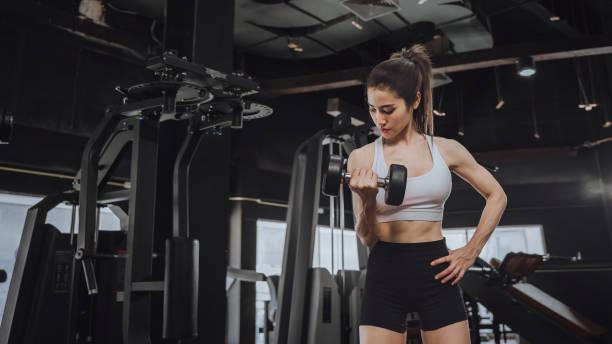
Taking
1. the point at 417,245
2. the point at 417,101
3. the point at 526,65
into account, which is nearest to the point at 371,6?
the point at 526,65

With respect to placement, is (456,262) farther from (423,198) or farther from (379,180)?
(379,180)

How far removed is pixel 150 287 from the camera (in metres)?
2.76

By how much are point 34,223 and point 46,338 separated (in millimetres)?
784

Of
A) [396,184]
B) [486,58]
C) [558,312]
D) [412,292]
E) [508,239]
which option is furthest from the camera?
[508,239]

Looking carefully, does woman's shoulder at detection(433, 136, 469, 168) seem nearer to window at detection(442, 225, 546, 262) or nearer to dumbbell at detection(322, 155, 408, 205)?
dumbbell at detection(322, 155, 408, 205)

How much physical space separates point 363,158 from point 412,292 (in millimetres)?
449

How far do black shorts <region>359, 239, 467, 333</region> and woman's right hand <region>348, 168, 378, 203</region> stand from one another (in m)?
0.23

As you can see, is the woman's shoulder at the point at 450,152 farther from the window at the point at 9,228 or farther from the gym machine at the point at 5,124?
the window at the point at 9,228

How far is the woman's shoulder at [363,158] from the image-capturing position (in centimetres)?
153

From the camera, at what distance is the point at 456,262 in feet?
4.53

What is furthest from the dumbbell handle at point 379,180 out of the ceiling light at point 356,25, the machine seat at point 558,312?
the ceiling light at point 356,25

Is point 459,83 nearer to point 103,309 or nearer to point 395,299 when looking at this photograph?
point 103,309

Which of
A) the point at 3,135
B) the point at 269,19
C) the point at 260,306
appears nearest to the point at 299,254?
the point at 3,135

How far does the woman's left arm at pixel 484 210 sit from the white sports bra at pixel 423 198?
6 centimetres
